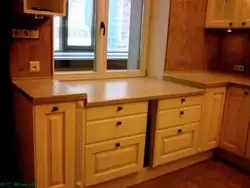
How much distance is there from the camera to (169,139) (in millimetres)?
2439

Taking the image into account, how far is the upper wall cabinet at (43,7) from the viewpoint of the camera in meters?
1.86

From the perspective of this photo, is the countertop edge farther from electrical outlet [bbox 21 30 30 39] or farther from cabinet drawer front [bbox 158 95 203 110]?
electrical outlet [bbox 21 30 30 39]

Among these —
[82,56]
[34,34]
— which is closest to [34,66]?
[34,34]

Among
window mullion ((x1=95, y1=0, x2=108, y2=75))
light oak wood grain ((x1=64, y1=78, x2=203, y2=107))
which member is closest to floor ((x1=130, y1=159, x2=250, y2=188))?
light oak wood grain ((x1=64, y1=78, x2=203, y2=107))

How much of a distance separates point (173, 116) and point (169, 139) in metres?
0.21

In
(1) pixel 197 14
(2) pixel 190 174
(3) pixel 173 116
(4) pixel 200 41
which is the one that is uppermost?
(1) pixel 197 14

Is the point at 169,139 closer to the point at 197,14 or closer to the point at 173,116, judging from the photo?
the point at 173,116

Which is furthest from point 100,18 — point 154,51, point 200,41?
point 200,41

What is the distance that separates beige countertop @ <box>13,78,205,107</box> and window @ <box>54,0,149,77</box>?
21 cm

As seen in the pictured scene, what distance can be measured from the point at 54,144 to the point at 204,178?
4.92 ft

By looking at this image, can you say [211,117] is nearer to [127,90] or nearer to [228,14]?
[127,90]

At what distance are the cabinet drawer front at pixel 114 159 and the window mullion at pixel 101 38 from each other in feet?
2.91

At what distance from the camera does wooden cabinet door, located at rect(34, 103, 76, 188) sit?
5.57 feet

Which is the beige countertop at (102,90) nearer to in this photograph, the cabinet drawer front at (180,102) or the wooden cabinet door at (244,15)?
the cabinet drawer front at (180,102)
